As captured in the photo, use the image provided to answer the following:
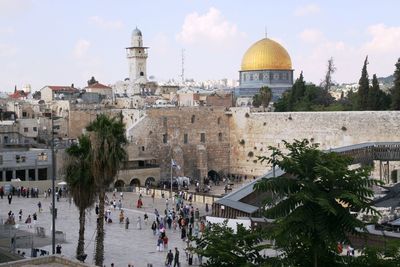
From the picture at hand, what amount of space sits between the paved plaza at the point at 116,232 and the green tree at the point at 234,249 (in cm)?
844

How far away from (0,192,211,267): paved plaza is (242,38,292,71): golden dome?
114 feet

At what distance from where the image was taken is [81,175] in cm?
1731

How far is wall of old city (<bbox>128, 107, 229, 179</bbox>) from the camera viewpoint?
43.6 meters

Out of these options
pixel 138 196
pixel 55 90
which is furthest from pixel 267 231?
pixel 55 90

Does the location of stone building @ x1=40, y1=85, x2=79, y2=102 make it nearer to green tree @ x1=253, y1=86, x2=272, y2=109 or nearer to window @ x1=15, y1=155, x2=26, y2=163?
green tree @ x1=253, y1=86, x2=272, y2=109

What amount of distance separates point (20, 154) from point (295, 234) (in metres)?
30.7

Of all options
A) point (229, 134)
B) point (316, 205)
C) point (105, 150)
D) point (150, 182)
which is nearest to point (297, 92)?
point (229, 134)

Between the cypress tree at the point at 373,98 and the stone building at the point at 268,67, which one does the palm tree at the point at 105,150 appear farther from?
the stone building at the point at 268,67

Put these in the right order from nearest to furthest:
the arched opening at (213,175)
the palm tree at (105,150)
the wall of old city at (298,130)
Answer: the palm tree at (105,150) → the wall of old city at (298,130) → the arched opening at (213,175)

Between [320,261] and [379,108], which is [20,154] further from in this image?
[320,261]

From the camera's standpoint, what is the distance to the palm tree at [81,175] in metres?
17.3

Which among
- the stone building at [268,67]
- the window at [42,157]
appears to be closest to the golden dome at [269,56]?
the stone building at [268,67]

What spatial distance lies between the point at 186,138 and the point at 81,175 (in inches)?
1104

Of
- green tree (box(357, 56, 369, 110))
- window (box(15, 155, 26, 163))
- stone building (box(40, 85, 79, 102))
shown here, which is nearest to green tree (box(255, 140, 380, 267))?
window (box(15, 155, 26, 163))
